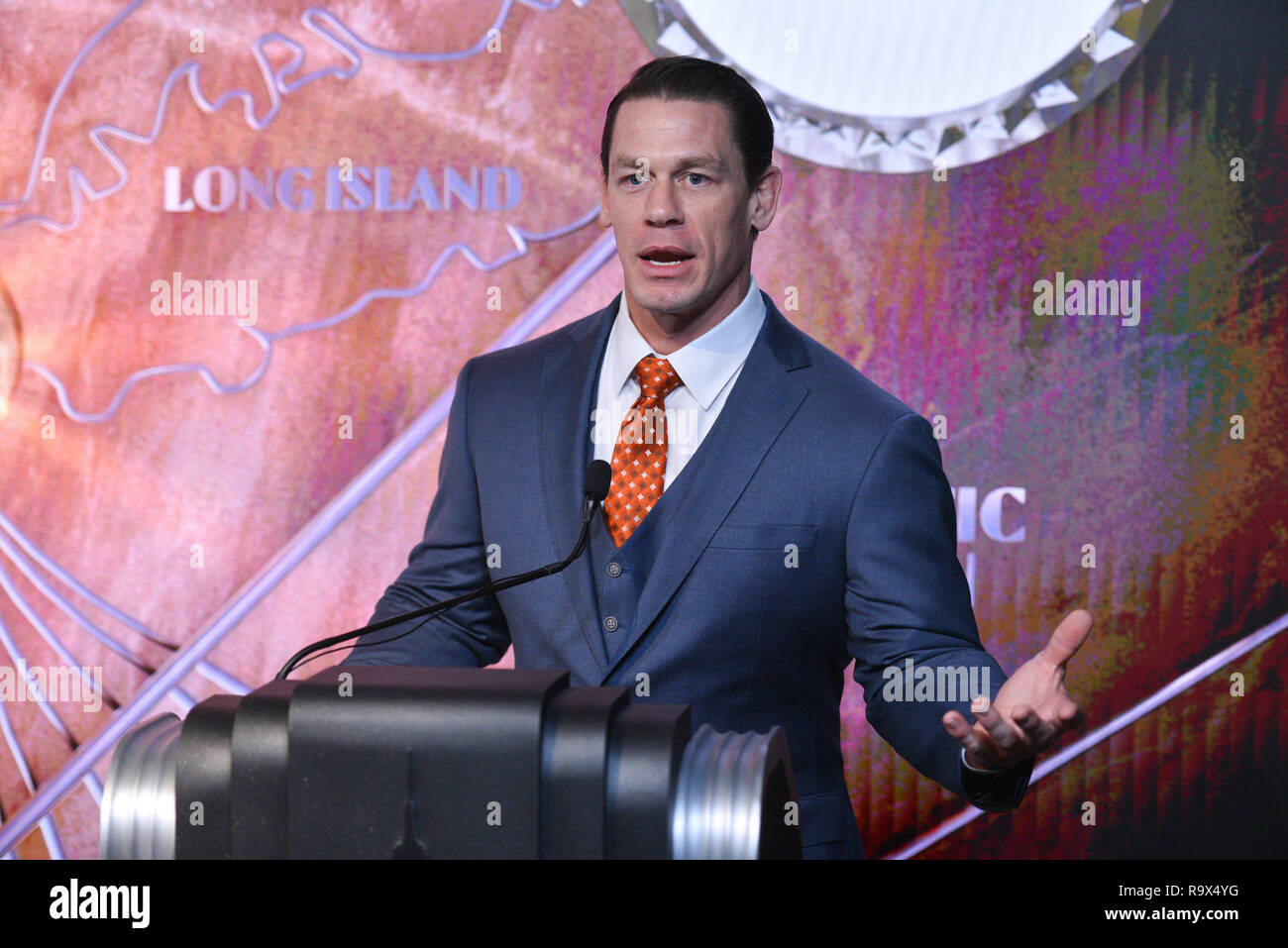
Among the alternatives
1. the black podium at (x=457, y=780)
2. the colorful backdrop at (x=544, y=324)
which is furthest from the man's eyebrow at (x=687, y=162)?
the colorful backdrop at (x=544, y=324)

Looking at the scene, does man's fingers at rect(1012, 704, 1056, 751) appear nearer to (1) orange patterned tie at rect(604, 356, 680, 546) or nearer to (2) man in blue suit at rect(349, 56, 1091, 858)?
(2) man in blue suit at rect(349, 56, 1091, 858)

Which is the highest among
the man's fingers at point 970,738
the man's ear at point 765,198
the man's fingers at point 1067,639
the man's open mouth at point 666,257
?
the man's ear at point 765,198

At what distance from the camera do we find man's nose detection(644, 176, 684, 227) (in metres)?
1.64

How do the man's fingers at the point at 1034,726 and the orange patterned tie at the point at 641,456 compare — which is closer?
the man's fingers at the point at 1034,726

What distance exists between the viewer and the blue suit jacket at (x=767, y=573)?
1579 mm

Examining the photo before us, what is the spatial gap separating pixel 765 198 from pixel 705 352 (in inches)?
9.5

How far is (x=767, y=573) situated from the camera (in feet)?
5.27

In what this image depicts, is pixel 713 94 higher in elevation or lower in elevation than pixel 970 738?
higher

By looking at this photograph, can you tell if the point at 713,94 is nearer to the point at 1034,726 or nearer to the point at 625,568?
the point at 625,568

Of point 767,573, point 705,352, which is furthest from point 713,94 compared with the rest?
point 767,573

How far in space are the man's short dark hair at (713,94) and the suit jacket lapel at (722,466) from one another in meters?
0.25

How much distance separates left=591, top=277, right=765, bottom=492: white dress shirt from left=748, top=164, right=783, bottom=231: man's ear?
4.0 inches

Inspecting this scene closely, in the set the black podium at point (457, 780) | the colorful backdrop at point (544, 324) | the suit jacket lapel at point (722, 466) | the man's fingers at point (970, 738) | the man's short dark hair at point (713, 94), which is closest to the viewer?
the black podium at point (457, 780)

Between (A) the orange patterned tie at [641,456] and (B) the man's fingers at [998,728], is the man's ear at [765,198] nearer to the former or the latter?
(A) the orange patterned tie at [641,456]
